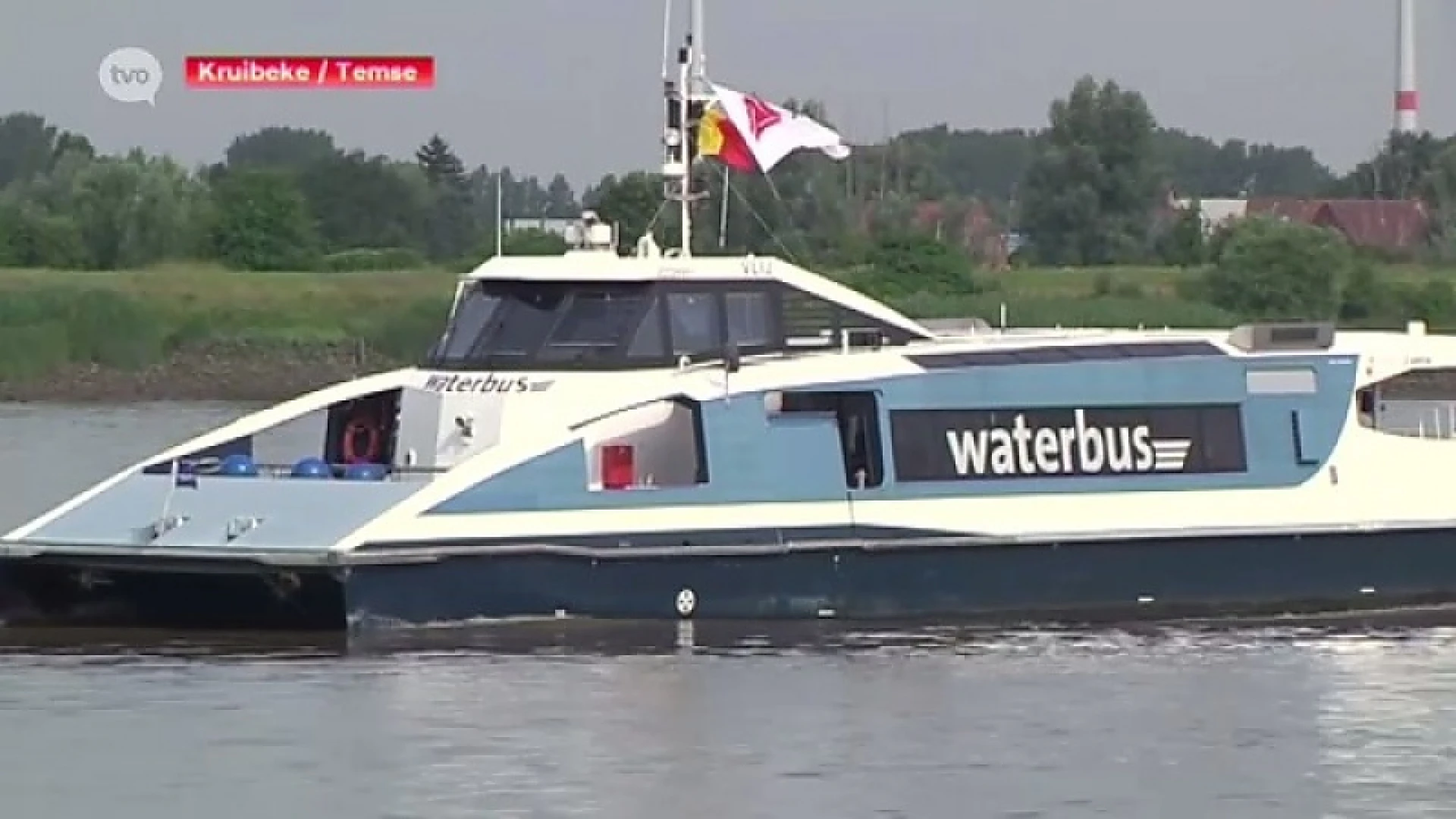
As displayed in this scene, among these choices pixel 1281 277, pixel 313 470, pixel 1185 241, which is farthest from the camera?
pixel 1185 241

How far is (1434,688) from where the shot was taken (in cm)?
2284

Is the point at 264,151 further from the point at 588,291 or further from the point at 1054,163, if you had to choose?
the point at 588,291

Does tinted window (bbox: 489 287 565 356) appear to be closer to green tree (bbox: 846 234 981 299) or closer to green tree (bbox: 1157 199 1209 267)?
green tree (bbox: 846 234 981 299)

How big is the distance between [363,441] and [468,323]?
3.68 feet

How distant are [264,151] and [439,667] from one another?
93957 millimetres

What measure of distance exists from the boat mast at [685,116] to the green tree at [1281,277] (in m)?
29.3

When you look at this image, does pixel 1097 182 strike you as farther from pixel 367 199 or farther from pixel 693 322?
pixel 693 322

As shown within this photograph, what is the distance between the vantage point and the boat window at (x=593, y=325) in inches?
972

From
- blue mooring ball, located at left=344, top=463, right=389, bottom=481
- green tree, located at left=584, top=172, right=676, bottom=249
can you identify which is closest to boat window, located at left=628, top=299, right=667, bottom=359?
blue mooring ball, located at left=344, top=463, right=389, bottom=481

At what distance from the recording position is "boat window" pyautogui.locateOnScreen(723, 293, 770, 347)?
25078mm

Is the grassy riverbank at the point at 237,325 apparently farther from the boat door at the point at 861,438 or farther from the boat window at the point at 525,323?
the boat door at the point at 861,438

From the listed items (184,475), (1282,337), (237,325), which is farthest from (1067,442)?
(237,325)

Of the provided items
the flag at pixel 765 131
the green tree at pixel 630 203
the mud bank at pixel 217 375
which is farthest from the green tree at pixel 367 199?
the flag at pixel 765 131

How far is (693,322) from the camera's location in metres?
25.0
